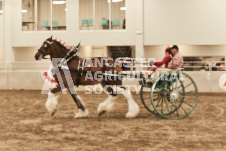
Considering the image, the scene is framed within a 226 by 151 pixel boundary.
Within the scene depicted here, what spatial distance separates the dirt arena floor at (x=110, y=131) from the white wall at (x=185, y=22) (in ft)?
34.6

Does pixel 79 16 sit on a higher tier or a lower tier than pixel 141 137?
higher

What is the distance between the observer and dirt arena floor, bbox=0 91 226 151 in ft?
21.2

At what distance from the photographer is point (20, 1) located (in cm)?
2261

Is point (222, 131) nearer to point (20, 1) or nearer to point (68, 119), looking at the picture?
point (68, 119)

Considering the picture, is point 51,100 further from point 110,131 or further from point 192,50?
point 192,50

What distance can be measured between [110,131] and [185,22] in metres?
14.6

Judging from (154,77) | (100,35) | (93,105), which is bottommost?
(93,105)

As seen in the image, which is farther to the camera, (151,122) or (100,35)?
(100,35)

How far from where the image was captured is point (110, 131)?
7820 millimetres

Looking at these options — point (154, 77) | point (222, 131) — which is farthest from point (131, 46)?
point (222, 131)

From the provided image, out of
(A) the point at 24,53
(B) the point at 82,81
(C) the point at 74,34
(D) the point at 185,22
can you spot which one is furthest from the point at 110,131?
(A) the point at 24,53

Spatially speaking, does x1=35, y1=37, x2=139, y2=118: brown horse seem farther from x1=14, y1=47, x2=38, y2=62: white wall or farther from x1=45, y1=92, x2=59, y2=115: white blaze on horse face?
x1=14, y1=47, x2=38, y2=62: white wall

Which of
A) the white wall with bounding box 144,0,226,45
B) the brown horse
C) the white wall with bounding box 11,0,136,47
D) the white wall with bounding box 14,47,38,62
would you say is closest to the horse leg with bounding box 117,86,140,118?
the brown horse

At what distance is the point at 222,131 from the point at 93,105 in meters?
5.69
